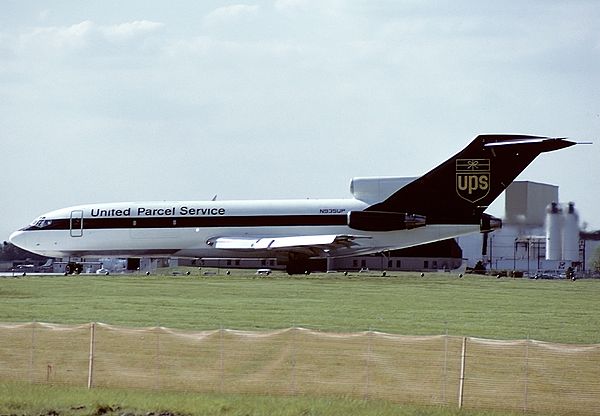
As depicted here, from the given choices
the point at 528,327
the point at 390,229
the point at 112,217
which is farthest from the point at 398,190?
the point at 528,327

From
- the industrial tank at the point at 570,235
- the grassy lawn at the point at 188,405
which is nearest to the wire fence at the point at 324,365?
the grassy lawn at the point at 188,405

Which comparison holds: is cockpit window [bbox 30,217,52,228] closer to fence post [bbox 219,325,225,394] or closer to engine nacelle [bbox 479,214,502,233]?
engine nacelle [bbox 479,214,502,233]

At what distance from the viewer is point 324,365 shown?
21891 mm

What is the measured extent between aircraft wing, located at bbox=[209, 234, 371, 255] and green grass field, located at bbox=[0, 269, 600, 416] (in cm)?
334

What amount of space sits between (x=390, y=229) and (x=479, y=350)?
37.3m

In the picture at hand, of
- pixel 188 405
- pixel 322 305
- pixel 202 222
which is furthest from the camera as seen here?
pixel 202 222

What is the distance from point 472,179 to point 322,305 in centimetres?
2162

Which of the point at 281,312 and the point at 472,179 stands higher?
the point at 472,179

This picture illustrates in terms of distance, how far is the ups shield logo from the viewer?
194 feet

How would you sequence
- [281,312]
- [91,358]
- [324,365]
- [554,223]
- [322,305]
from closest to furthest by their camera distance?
[324,365], [91,358], [281,312], [322,305], [554,223]

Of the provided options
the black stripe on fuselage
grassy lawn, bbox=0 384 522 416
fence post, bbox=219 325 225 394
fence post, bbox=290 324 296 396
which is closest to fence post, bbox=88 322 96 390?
grassy lawn, bbox=0 384 522 416

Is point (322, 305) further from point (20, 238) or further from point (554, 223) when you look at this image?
point (20, 238)

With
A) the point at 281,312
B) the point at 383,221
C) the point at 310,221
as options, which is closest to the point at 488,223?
the point at 383,221

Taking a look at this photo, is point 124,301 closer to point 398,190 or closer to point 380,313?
point 380,313
